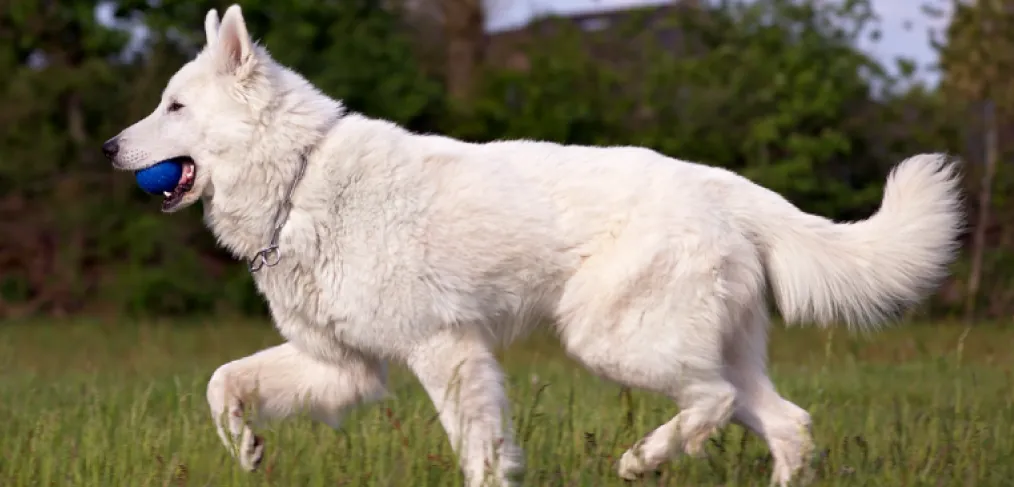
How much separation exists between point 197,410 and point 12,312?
1018 cm

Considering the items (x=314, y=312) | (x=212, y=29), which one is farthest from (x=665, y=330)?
(x=212, y=29)

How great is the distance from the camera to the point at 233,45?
472cm

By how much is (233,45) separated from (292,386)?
4.46ft

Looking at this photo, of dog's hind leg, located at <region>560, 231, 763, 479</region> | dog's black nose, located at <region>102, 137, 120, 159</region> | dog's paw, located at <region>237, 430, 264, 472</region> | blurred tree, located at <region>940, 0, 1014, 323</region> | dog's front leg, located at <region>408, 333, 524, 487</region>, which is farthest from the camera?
blurred tree, located at <region>940, 0, 1014, 323</region>

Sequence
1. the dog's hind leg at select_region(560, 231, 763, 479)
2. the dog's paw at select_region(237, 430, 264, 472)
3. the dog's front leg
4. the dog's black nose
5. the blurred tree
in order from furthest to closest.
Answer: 1. the blurred tree
2. the dog's black nose
3. the dog's paw at select_region(237, 430, 264, 472)
4. the dog's hind leg at select_region(560, 231, 763, 479)
5. the dog's front leg

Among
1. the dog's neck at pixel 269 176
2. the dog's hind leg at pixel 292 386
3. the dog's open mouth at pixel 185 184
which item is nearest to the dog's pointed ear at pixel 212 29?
the dog's neck at pixel 269 176

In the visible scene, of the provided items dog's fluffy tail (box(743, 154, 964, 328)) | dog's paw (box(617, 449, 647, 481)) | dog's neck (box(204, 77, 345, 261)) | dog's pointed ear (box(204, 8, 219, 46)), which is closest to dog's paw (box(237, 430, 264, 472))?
dog's neck (box(204, 77, 345, 261))

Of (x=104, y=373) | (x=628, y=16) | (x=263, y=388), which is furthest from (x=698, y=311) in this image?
(x=628, y=16)

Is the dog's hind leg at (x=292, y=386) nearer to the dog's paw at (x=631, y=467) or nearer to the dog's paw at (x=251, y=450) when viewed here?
the dog's paw at (x=251, y=450)

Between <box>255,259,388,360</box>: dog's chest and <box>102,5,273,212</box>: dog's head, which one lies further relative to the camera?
<box>102,5,273,212</box>: dog's head

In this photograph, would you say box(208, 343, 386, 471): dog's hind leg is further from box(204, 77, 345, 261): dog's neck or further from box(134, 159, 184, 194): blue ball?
box(134, 159, 184, 194): blue ball

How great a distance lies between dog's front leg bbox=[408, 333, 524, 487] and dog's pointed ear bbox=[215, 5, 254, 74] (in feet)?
4.37

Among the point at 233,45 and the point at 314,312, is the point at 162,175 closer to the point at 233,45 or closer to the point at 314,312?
the point at 233,45

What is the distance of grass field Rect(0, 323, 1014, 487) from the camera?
4496mm
